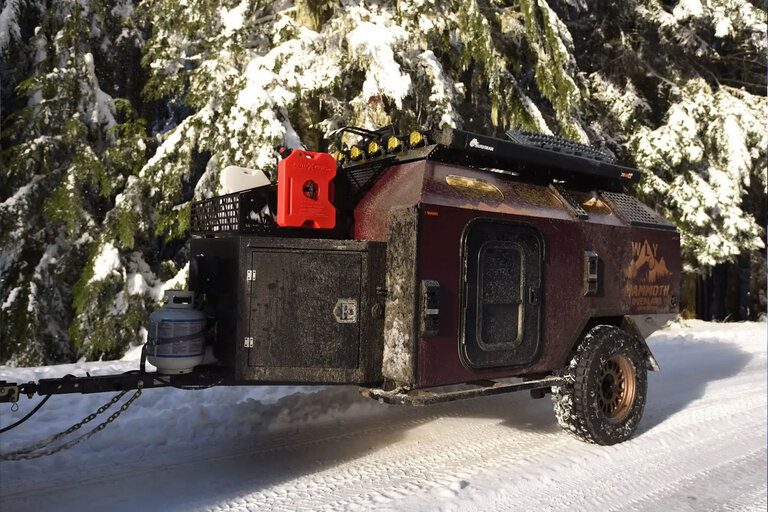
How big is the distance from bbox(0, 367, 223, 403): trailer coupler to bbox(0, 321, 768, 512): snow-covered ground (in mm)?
710

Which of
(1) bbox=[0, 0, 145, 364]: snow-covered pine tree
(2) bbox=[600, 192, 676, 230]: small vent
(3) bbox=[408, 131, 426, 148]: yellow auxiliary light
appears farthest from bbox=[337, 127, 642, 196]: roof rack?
(1) bbox=[0, 0, 145, 364]: snow-covered pine tree

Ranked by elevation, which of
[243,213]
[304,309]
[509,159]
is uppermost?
[509,159]

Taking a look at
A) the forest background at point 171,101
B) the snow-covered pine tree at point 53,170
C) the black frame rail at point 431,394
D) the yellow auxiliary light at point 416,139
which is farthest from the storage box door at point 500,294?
the snow-covered pine tree at point 53,170

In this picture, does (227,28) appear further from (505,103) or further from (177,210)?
(505,103)

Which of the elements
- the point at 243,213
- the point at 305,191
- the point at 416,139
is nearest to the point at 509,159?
the point at 416,139

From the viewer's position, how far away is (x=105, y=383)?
137 inches

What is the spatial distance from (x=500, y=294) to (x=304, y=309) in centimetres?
141

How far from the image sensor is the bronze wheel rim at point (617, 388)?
514 centimetres

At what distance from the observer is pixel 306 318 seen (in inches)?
149

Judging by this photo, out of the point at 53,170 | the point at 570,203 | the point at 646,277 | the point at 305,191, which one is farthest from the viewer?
the point at 53,170

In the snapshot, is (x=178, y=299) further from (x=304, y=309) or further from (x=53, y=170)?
(x=53, y=170)

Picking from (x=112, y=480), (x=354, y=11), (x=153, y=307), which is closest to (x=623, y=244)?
(x=112, y=480)

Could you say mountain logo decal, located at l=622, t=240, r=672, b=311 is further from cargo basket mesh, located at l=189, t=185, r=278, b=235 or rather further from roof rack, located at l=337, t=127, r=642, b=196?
cargo basket mesh, located at l=189, t=185, r=278, b=235

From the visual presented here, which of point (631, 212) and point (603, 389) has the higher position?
point (631, 212)
